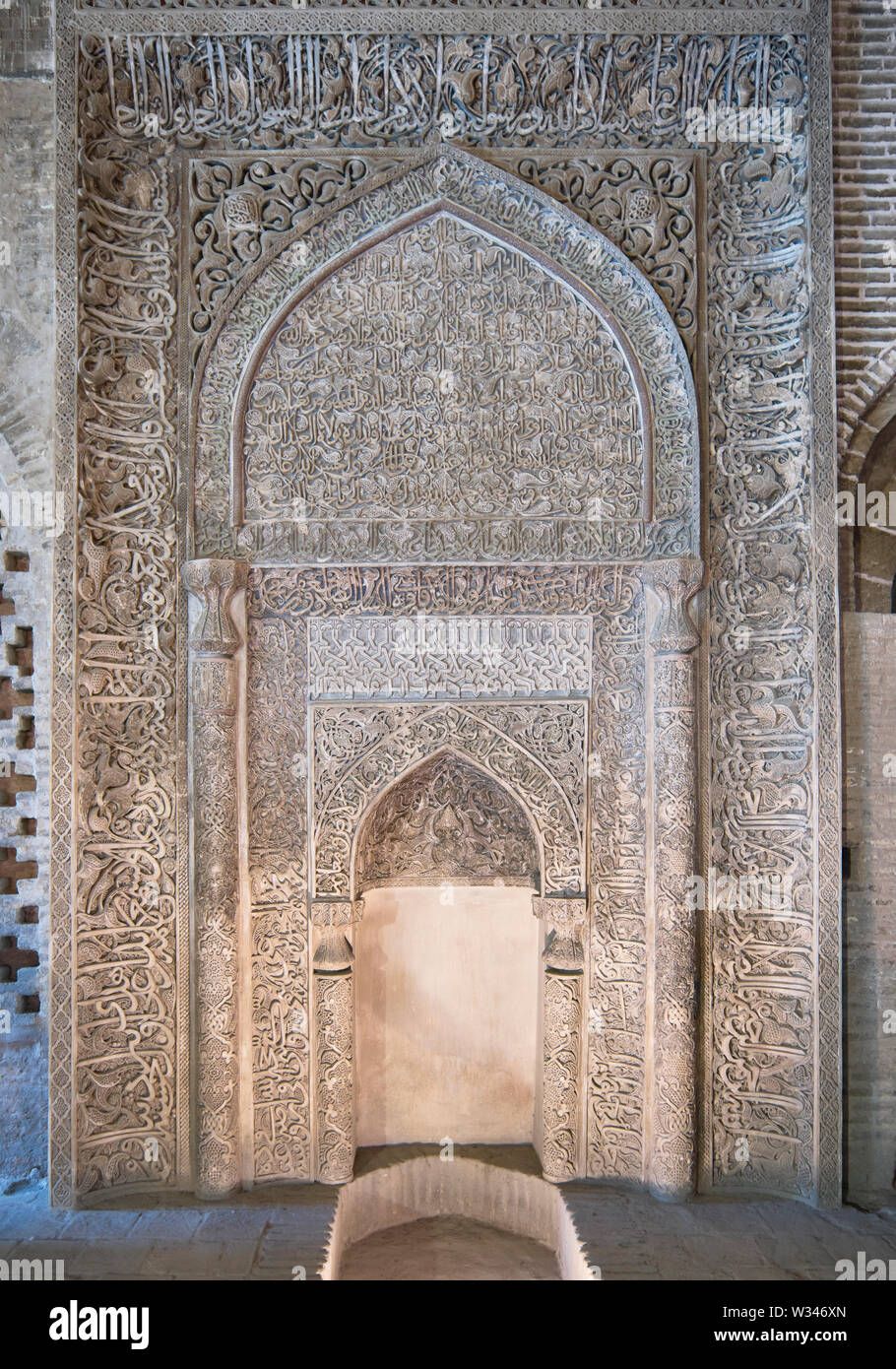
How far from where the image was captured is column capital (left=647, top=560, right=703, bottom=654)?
11.3ft

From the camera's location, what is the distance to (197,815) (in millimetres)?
3490

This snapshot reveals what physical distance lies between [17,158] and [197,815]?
9.36 feet

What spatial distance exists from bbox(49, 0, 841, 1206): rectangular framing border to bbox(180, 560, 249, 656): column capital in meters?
0.48

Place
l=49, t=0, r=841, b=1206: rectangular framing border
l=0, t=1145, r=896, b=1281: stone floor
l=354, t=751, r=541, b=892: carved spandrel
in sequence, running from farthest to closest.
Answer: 1. l=354, t=751, r=541, b=892: carved spandrel
2. l=49, t=0, r=841, b=1206: rectangular framing border
3. l=0, t=1145, r=896, b=1281: stone floor

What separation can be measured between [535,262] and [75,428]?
198 centimetres

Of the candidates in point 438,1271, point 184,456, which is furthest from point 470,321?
point 438,1271

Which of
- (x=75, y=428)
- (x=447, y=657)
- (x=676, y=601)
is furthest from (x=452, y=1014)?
(x=75, y=428)

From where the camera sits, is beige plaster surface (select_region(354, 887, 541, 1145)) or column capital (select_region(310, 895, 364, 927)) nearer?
column capital (select_region(310, 895, 364, 927))

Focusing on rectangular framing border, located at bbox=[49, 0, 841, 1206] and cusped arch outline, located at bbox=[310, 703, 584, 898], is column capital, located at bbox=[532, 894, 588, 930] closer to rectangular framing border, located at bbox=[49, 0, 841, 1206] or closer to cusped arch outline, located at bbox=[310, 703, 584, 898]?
cusped arch outline, located at bbox=[310, 703, 584, 898]

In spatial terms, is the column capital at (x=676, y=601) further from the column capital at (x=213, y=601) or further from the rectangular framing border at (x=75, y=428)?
the column capital at (x=213, y=601)

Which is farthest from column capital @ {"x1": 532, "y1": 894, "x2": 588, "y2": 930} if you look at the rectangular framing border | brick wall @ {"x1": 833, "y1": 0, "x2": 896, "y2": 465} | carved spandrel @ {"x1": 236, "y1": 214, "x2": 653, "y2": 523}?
brick wall @ {"x1": 833, "y1": 0, "x2": 896, "y2": 465}

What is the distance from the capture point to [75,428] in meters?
3.43

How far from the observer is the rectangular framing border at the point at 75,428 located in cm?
338

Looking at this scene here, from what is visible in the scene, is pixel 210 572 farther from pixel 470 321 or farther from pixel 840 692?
pixel 840 692
